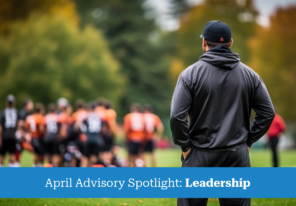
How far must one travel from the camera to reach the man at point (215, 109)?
3.62 m

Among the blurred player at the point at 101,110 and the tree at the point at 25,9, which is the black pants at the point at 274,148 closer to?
the blurred player at the point at 101,110

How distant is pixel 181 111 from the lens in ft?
11.9

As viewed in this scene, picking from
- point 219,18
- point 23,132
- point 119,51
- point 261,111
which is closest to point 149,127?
point 23,132

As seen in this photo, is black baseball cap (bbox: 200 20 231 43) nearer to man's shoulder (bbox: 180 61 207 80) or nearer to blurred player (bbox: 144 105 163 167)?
man's shoulder (bbox: 180 61 207 80)

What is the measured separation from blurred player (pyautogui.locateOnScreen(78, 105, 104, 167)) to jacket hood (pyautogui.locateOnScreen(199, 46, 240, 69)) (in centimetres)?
967

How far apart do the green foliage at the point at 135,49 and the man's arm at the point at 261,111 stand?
4561cm

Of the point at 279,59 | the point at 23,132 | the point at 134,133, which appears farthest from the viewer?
the point at 279,59

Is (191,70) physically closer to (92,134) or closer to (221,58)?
(221,58)

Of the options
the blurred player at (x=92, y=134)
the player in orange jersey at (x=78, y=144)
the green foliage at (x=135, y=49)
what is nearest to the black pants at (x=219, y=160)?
the blurred player at (x=92, y=134)

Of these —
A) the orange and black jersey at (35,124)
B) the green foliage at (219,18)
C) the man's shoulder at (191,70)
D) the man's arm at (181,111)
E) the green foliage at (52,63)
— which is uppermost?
the green foliage at (219,18)

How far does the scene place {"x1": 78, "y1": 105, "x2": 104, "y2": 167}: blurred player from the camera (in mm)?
13086

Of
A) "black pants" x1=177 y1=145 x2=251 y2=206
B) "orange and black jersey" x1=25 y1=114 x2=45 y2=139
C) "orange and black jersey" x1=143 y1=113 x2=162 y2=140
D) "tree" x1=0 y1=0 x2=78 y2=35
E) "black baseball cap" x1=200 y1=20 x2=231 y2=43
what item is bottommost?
"black pants" x1=177 y1=145 x2=251 y2=206

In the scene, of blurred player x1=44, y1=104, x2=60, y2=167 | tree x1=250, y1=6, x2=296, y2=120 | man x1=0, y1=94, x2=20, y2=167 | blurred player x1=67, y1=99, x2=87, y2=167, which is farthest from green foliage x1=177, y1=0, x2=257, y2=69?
man x1=0, y1=94, x2=20, y2=167

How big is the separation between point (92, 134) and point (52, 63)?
66.0 feet
